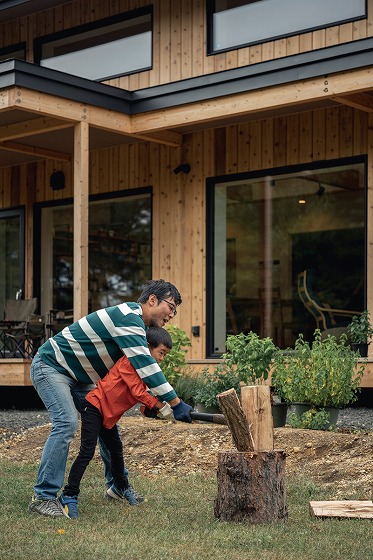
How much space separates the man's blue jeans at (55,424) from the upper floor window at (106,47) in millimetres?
8023

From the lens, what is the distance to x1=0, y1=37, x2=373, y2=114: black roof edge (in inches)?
386

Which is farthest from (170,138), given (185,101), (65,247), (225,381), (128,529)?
(128,529)

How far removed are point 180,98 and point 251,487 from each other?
6.91m

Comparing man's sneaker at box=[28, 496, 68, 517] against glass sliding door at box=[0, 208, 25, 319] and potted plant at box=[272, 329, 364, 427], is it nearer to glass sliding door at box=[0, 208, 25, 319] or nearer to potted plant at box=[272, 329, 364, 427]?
potted plant at box=[272, 329, 364, 427]

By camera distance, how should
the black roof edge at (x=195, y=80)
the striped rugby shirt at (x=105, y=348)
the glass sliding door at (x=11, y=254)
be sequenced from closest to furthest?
the striped rugby shirt at (x=105, y=348), the black roof edge at (x=195, y=80), the glass sliding door at (x=11, y=254)

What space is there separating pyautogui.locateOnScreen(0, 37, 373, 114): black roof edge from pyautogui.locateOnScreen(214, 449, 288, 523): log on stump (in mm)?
5613

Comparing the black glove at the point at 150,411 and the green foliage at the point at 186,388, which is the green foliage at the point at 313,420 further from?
the black glove at the point at 150,411

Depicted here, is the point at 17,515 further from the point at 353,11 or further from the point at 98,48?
the point at 98,48

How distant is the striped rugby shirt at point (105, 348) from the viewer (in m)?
5.20

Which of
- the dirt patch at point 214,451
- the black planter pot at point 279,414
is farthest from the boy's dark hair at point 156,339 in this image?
the black planter pot at point 279,414

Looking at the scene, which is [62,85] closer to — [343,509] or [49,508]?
[49,508]

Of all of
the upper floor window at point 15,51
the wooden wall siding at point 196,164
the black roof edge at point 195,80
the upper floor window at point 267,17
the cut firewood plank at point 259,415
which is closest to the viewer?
the cut firewood plank at point 259,415

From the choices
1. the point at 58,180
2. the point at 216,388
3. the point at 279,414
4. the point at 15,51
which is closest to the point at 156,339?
the point at 279,414

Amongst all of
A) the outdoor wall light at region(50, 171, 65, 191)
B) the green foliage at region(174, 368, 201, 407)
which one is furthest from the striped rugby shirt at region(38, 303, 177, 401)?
the outdoor wall light at region(50, 171, 65, 191)
